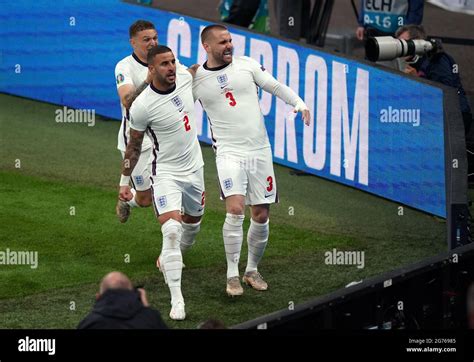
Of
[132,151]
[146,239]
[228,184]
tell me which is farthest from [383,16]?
[132,151]

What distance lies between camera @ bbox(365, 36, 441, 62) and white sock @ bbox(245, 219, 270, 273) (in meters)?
2.81

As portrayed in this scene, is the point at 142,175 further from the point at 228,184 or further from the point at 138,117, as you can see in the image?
the point at 138,117

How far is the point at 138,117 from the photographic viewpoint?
11477 millimetres

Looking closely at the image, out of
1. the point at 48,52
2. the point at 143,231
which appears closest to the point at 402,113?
the point at 143,231

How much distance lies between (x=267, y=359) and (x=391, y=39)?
22.4 feet

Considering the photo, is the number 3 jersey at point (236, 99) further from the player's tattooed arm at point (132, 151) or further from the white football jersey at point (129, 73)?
the player's tattooed arm at point (132, 151)

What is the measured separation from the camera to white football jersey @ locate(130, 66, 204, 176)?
11508 mm

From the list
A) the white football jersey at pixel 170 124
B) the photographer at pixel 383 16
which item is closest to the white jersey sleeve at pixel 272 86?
the white football jersey at pixel 170 124

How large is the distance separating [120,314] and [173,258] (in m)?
3.42

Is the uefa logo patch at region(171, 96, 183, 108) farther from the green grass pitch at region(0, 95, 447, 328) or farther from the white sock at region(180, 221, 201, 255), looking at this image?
the green grass pitch at region(0, 95, 447, 328)

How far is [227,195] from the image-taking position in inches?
470

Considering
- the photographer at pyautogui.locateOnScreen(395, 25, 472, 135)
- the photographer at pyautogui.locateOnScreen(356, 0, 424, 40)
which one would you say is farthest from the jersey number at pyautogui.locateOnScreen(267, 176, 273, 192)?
the photographer at pyautogui.locateOnScreen(356, 0, 424, 40)

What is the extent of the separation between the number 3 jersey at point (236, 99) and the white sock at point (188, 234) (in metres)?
0.73

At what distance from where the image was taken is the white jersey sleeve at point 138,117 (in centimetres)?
1147
